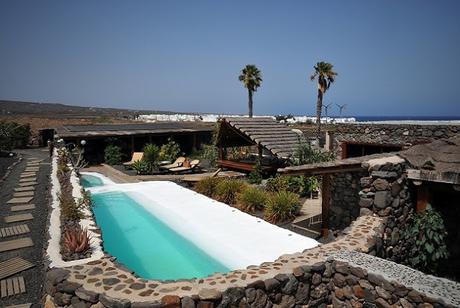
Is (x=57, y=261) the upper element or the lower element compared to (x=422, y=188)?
lower

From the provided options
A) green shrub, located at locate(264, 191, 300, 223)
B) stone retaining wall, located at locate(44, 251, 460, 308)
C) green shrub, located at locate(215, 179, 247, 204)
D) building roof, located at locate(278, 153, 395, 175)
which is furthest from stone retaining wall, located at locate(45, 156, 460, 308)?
green shrub, located at locate(215, 179, 247, 204)

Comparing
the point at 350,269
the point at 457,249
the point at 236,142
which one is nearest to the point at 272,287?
the point at 350,269

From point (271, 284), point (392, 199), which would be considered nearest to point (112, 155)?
point (392, 199)

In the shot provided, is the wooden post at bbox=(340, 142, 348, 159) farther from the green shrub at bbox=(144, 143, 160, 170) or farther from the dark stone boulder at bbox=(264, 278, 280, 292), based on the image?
the dark stone boulder at bbox=(264, 278, 280, 292)

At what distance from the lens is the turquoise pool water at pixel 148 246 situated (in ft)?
27.6

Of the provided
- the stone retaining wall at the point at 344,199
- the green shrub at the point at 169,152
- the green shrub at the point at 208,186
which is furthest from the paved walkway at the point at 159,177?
the stone retaining wall at the point at 344,199

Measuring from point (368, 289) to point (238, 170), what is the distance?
15.0m

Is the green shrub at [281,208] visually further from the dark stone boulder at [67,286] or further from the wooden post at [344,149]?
the wooden post at [344,149]

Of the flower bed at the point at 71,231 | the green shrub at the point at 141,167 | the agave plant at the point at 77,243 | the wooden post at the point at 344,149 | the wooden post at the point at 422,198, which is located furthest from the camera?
the green shrub at the point at 141,167

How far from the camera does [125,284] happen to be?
5.15 meters

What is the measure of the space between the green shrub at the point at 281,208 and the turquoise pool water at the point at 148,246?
10.1 feet

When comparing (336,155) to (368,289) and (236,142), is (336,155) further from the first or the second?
(368,289)

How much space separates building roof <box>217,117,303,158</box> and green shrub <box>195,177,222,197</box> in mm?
A: 3494

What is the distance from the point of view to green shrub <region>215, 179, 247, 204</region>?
13.7m
